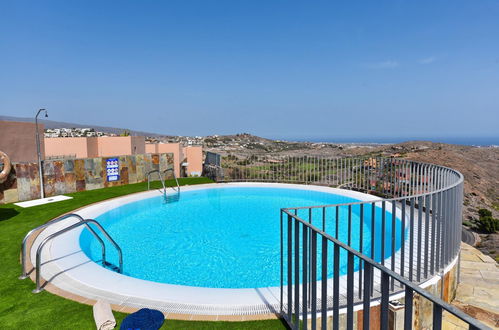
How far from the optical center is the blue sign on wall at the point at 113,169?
12430mm

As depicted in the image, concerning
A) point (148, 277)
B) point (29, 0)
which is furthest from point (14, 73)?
point (148, 277)

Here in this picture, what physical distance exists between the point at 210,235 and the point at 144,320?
4.54 meters

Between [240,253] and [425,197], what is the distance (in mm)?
4041

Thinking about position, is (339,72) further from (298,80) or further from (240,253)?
(240,253)

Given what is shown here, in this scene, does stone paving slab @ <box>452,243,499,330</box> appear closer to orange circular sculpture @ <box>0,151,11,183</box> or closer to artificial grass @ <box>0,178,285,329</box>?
artificial grass @ <box>0,178,285,329</box>

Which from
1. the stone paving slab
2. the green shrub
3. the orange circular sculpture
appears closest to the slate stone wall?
the orange circular sculpture

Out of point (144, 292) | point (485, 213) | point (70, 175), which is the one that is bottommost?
point (485, 213)

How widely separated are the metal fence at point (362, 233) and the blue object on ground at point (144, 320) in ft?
4.62

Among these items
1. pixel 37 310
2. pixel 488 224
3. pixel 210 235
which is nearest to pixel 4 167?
pixel 210 235

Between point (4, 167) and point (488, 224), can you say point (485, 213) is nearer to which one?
point (488, 224)

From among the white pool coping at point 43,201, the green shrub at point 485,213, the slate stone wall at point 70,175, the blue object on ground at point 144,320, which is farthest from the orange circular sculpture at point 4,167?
the green shrub at point 485,213

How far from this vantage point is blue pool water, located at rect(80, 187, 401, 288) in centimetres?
555

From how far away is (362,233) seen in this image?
11.8 ft

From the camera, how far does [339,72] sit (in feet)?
142
